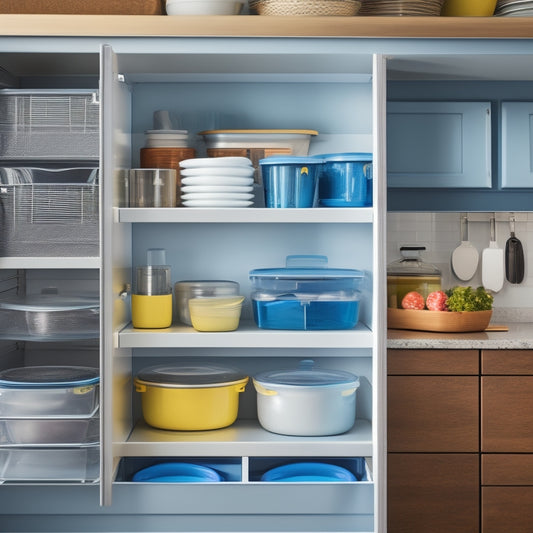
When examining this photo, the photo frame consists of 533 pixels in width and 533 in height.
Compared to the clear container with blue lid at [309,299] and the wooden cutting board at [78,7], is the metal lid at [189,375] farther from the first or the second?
the wooden cutting board at [78,7]

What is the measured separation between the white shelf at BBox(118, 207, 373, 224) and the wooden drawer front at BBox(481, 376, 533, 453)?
73cm

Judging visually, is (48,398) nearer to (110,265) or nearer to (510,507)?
(110,265)

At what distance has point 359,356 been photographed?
277 centimetres

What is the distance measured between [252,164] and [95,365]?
95 cm

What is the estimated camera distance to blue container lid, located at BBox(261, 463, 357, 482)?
2594 millimetres

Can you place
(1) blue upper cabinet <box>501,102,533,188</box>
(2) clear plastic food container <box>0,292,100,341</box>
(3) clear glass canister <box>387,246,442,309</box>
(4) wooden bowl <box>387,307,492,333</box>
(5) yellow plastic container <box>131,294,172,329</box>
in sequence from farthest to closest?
(3) clear glass canister <box>387,246,442,309</box>
(1) blue upper cabinet <box>501,102,533,188</box>
(4) wooden bowl <box>387,307,492,333</box>
(5) yellow plastic container <box>131,294,172,329</box>
(2) clear plastic food container <box>0,292,100,341</box>

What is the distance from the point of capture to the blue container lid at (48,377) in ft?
7.81

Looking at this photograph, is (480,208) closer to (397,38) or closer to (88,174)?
(397,38)

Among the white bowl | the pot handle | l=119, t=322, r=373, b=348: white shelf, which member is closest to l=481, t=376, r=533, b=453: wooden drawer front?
l=119, t=322, r=373, b=348: white shelf

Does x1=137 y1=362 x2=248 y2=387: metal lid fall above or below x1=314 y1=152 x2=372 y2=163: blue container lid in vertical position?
below

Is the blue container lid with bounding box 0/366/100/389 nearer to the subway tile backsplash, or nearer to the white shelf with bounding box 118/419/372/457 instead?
the white shelf with bounding box 118/419/372/457

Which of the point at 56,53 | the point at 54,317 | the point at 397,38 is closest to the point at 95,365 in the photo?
the point at 54,317

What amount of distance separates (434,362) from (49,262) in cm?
133

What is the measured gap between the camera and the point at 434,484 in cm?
256
